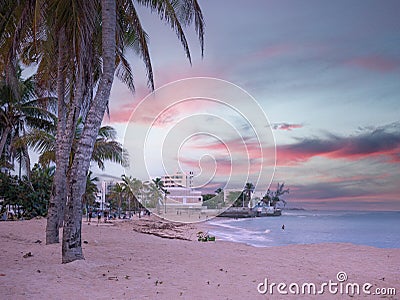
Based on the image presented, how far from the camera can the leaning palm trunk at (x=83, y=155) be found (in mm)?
8648

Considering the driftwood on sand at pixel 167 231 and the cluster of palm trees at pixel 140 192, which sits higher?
the cluster of palm trees at pixel 140 192

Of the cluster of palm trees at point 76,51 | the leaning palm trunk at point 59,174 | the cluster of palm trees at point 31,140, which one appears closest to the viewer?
the cluster of palm trees at point 76,51

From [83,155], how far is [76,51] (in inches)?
93.7

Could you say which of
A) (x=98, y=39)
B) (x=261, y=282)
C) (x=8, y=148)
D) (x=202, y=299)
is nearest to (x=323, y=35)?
(x=98, y=39)

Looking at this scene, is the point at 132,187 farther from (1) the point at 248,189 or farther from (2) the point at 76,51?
(2) the point at 76,51

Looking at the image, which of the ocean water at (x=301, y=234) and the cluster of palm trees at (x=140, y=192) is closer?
the ocean water at (x=301, y=234)

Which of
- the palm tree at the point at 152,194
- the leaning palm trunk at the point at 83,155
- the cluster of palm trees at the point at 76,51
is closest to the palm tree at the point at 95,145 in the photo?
the cluster of palm trees at the point at 76,51

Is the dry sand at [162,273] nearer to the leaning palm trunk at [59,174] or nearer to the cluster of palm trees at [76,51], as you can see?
the leaning palm trunk at [59,174]

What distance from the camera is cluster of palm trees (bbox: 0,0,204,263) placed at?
349 inches

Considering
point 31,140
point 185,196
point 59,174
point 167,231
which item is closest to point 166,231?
point 167,231

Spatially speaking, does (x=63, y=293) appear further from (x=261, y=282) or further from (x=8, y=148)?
(x=8, y=148)

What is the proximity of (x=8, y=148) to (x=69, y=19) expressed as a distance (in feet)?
79.5

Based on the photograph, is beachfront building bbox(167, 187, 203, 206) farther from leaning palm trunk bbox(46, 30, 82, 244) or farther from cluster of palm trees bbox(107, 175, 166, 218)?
leaning palm trunk bbox(46, 30, 82, 244)

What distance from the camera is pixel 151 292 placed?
657 centimetres
